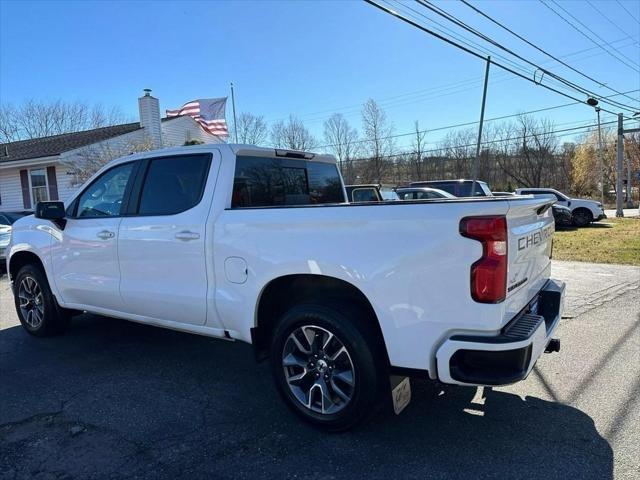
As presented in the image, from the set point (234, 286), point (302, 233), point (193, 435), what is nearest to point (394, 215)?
point (302, 233)

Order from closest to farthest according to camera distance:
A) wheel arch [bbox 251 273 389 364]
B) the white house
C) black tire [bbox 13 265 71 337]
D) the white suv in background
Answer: wheel arch [bbox 251 273 389 364] → black tire [bbox 13 265 71 337] → the white house → the white suv in background

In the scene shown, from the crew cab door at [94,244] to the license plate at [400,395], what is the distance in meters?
2.71

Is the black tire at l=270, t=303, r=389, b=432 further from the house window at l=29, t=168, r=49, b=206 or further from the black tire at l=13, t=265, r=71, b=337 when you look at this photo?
the house window at l=29, t=168, r=49, b=206

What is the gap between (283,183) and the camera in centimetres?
437

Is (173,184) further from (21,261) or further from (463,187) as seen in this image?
(463,187)

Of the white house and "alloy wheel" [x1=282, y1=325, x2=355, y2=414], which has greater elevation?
the white house

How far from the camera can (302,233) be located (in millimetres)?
3137

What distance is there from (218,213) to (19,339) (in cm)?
353

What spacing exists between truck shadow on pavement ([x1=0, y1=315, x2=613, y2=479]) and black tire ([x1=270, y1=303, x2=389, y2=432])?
0.57ft

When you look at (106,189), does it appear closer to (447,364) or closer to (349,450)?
(349,450)

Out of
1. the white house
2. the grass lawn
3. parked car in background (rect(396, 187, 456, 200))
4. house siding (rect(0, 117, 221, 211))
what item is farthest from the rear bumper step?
the white house

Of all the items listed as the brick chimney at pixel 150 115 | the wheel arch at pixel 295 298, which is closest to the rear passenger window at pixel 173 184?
the wheel arch at pixel 295 298

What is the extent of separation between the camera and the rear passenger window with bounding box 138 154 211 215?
3902 mm

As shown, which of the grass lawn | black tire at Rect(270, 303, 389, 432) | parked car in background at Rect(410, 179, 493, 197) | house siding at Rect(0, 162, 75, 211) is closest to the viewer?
black tire at Rect(270, 303, 389, 432)
